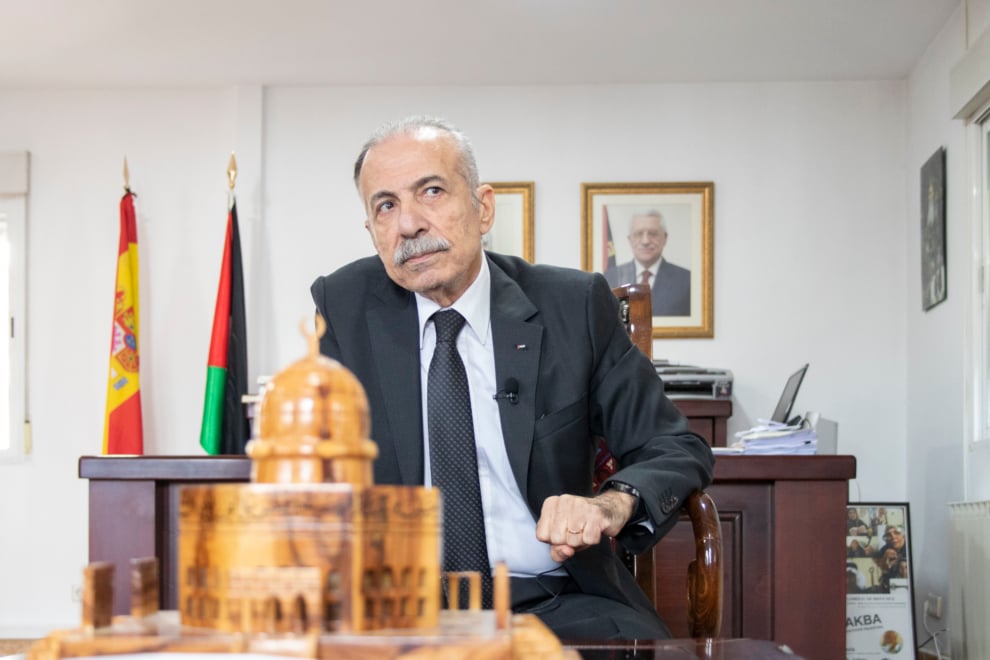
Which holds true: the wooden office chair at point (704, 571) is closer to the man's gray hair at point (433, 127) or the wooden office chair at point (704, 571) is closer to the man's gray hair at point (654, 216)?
the man's gray hair at point (433, 127)

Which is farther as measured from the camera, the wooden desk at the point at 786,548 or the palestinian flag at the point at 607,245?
the palestinian flag at the point at 607,245

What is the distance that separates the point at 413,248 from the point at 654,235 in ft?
15.5

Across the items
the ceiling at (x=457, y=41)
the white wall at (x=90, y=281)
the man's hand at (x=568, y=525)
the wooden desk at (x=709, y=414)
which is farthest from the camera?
the white wall at (x=90, y=281)

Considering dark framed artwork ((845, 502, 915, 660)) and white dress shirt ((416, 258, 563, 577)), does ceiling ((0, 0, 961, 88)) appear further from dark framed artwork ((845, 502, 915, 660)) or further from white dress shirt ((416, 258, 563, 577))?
white dress shirt ((416, 258, 563, 577))

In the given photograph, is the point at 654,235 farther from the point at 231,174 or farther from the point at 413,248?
the point at 413,248

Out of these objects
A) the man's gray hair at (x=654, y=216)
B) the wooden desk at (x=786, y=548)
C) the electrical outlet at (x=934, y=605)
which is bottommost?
the electrical outlet at (x=934, y=605)

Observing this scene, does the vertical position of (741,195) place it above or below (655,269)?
above

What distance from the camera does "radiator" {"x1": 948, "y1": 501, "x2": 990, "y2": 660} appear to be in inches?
176

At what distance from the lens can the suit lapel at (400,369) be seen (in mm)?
1776

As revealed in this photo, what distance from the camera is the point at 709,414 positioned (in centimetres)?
566

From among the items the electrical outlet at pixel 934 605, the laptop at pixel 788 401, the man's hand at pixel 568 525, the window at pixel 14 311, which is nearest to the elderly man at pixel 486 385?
the man's hand at pixel 568 525

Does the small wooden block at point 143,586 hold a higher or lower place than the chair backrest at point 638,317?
lower

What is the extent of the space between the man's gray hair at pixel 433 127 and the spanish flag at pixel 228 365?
4.03 meters

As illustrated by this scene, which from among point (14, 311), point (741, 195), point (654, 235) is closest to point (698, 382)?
point (654, 235)
